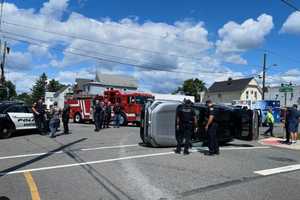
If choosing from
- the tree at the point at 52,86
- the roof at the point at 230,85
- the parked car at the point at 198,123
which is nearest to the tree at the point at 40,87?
the tree at the point at 52,86

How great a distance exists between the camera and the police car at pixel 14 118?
1485 cm

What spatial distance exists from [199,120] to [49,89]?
11919 centimetres

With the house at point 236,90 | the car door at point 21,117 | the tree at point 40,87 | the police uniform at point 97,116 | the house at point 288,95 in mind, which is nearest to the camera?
the car door at point 21,117

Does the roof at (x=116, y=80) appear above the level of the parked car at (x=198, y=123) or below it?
above

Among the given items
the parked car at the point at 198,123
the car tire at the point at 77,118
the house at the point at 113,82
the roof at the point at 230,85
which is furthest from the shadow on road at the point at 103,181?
the roof at the point at 230,85

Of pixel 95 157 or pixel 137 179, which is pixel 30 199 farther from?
pixel 95 157

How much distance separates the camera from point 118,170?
25.9 ft

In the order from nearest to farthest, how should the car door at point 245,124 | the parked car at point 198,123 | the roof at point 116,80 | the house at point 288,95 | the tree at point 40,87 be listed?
the parked car at point 198,123 < the car door at point 245,124 < the house at point 288,95 < the roof at point 116,80 < the tree at point 40,87

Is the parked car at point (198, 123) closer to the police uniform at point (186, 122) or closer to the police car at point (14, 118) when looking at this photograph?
the police uniform at point (186, 122)

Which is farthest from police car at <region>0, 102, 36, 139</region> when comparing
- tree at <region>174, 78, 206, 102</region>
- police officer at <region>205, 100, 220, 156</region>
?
tree at <region>174, 78, 206, 102</region>

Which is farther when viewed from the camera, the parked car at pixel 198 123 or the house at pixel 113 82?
the house at pixel 113 82

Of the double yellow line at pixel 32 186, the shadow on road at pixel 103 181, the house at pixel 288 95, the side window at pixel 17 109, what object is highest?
the house at pixel 288 95

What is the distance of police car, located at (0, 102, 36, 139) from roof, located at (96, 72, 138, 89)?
60.4 metres

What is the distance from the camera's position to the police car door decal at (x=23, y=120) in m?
15.3
